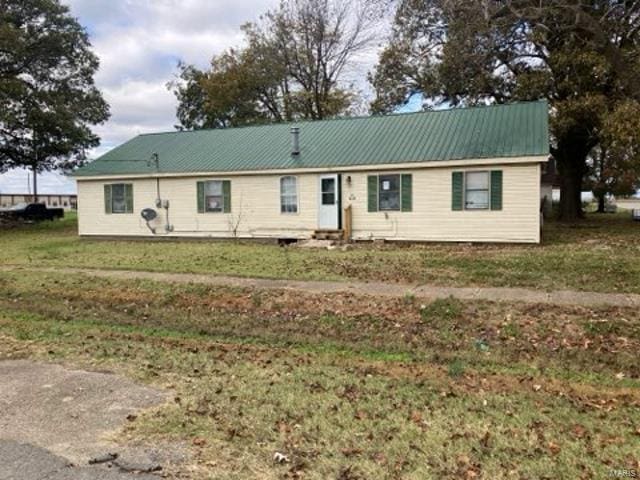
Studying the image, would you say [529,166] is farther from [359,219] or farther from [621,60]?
[359,219]

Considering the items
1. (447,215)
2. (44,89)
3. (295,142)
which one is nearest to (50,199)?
(44,89)

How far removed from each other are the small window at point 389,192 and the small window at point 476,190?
2071mm

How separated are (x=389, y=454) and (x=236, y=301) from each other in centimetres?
583

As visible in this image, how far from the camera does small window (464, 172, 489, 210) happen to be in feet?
52.0

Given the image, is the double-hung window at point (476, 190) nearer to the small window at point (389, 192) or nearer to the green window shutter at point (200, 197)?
the small window at point (389, 192)

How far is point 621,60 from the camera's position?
12719 millimetres

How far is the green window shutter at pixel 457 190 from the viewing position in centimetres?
1604

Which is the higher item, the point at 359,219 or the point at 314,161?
the point at 314,161

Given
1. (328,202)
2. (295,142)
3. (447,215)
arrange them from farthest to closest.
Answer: (295,142)
(328,202)
(447,215)

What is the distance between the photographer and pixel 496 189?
1567 centimetres

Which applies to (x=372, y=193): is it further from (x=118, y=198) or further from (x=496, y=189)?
(x=118, y=198)

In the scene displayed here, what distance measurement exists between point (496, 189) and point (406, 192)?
2.63m

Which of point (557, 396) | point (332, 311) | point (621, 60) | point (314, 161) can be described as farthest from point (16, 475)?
point (314, 161)

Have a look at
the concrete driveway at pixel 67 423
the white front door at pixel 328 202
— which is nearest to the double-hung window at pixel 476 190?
the white front door at pixel 328 202
